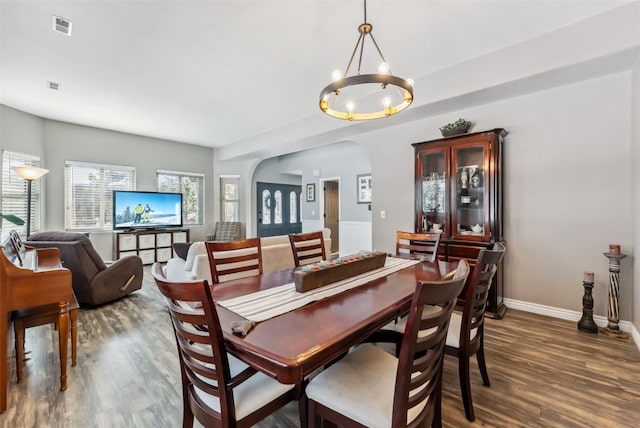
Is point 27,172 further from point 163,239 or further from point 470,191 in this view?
point 470,191

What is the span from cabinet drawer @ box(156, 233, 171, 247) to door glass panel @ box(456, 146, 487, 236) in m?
5.90

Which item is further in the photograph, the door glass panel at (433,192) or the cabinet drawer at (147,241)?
the cabinet drawer at (147,241)

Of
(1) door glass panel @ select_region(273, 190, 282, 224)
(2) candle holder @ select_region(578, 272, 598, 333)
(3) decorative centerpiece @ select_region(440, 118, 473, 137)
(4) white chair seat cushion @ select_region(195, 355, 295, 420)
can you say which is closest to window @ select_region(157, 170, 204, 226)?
(1) door glass panel @ select_region(273, 190, 282, 224)

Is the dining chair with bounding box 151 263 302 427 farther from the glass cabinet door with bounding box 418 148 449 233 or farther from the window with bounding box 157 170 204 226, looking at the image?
the window with bounding box 157 170 204 226

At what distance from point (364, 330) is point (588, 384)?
200cm

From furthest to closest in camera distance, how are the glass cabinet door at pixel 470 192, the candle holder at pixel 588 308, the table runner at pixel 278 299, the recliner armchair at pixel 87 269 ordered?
the glass cabinet door at pixel 470 192 → the recliner armchair at pixel 87 269 → the candle holder at pixel 588 308 → the table runner at pixel 278 299

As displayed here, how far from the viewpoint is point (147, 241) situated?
618 centimetres

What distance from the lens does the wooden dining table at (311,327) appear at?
3.12 feet

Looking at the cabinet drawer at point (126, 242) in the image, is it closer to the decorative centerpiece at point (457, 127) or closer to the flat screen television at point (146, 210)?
the flat screen television at point (146, 210)

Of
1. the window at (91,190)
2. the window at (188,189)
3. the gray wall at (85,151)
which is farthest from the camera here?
the window at (188,189)

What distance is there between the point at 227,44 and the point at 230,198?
537cm

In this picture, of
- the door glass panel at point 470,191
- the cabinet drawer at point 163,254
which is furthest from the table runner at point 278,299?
the cabinet drawer at point 163,254

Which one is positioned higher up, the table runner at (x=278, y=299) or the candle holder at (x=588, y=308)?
the table runner at (x=278, y=299)

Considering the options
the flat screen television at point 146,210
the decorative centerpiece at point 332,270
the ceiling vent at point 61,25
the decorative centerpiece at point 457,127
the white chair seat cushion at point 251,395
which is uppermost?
the ceiling vent at point 61,25
